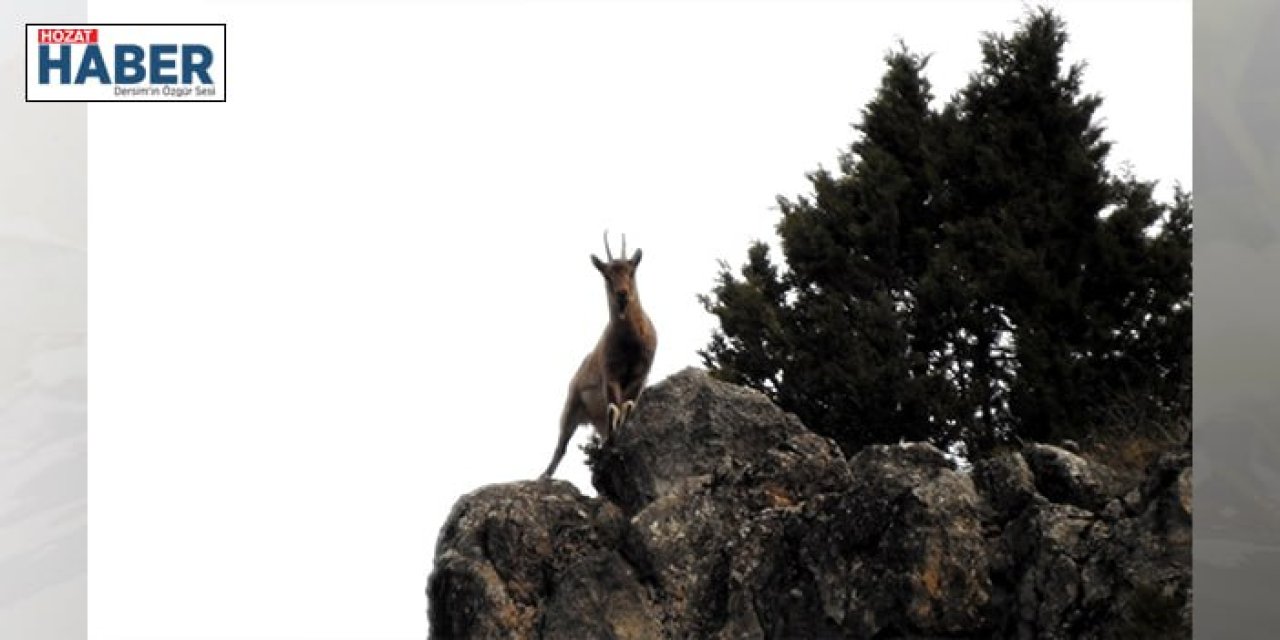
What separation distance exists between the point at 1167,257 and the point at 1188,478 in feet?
27.9

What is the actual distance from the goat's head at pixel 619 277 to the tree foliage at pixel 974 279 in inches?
194

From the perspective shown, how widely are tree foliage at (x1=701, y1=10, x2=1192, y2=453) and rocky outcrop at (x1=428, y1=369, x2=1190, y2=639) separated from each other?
196 inches

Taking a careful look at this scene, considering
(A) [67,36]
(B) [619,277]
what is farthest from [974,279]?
(A) [67,36]

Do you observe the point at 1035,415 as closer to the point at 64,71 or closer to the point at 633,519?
the point at 633,519

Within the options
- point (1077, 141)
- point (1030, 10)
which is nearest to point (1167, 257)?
point (1077, 141)

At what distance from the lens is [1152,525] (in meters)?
13.5

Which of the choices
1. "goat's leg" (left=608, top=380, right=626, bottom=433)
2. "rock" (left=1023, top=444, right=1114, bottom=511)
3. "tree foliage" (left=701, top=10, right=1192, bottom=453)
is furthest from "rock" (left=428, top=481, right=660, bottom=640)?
"tree foliage" (left=701, top=10, right=1192, bottom=453)

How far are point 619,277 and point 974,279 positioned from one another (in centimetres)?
599

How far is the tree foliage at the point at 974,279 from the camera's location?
832 inches

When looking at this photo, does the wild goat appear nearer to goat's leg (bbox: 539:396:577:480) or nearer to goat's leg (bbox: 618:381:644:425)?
goat's leg (bbox: 618:381:644:425)

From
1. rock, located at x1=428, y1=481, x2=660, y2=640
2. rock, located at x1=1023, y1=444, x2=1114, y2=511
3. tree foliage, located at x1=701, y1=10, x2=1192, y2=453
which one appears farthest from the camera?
tree foliage, located at x1=701, y1=10, x2=1192, y2=453

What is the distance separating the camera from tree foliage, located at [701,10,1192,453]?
2112 centimetres

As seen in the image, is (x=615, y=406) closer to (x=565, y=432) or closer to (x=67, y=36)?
(x=565, y=432)

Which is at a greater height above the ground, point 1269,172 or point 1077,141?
point 1077,141
